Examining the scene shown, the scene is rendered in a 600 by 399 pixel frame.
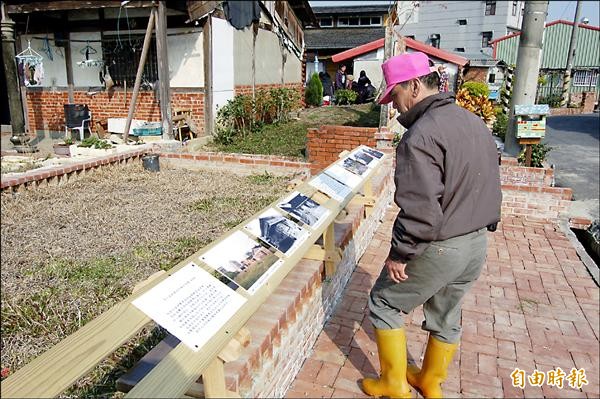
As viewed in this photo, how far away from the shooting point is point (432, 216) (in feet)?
6.42

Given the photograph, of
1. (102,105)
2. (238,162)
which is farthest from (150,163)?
(102,105)

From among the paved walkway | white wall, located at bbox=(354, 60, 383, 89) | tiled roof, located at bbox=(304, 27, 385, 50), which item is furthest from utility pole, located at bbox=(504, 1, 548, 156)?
tiled roof, located at bbox=(304, 27, 385, 50)

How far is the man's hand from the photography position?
6.91ft

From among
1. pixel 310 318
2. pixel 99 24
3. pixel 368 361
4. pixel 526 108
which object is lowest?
pixel 368 361

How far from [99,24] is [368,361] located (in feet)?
33.9

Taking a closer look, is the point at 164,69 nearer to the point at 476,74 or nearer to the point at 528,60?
the point at 528,60

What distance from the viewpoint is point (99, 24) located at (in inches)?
415

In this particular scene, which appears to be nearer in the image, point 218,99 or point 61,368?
point 61,368

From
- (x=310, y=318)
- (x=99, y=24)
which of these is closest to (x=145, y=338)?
(x=310, y=318)

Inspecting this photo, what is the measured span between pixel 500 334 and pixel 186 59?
28.3 ft

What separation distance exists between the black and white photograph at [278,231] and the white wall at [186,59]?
8.08m

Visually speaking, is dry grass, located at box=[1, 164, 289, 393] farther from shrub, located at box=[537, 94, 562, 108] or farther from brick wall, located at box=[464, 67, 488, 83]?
shrub, located at box=[537, 94, 562, 108]

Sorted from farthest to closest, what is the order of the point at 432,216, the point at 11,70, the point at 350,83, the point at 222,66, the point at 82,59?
the point at 350,83, the point at 82,59, the point at 222,66, the point at 11,70, the point at 432,216

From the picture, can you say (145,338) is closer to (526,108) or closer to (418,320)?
(418,320)
